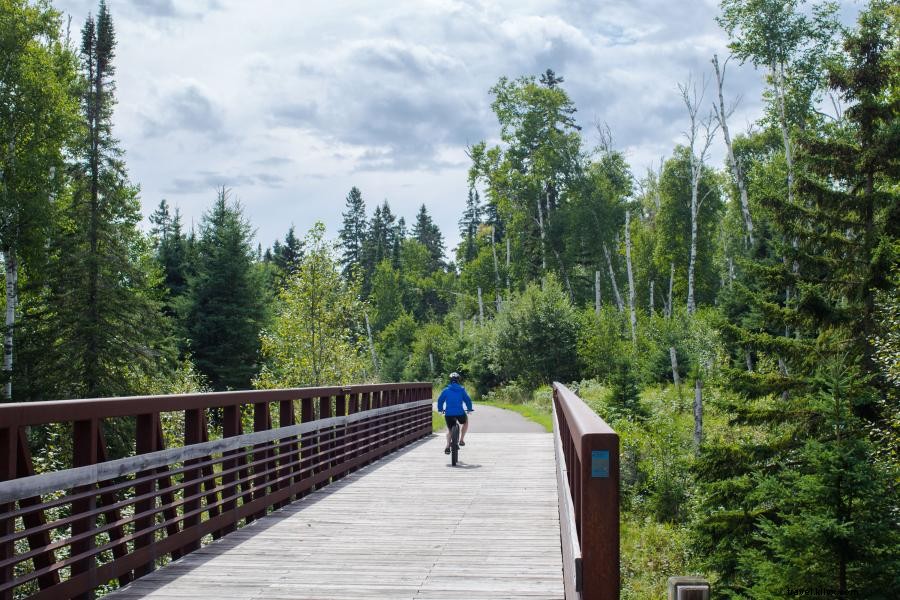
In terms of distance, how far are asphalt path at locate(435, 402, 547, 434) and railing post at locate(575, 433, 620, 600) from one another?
19.6m

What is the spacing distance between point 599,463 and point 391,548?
415cm

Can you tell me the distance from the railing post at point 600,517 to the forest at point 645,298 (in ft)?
19.1

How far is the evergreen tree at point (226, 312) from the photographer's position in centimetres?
3828

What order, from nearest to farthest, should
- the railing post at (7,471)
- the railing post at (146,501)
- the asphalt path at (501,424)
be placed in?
the railing post at (7,471) → the railing post at (146,501) → the asphalt path at (501,424)

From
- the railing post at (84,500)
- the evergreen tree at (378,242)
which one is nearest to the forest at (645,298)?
the railing post at (84,500)

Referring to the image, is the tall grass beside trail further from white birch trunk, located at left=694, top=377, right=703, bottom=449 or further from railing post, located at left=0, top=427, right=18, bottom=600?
railing post, located at left=0, top=427, right=18, bottom=600

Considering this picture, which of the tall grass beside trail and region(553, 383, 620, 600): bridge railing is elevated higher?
region(553, 383, 620, 600): bridge railing

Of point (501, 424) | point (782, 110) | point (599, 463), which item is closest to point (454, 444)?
point (599, 463)

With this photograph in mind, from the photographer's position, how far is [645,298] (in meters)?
61.7

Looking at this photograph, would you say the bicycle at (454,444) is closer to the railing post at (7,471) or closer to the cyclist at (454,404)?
the cyclist at (454,404)

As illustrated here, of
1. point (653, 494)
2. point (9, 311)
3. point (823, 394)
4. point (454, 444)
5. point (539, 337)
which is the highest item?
point (9, 311)

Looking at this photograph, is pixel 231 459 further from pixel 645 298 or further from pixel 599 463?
pixel 645 298

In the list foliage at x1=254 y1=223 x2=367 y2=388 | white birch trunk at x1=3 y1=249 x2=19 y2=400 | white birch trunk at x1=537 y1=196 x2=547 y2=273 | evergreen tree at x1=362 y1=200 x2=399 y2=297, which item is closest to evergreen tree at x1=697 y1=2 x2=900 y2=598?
white birch trunk at x1=3 y1=249 x2=19 y2=400

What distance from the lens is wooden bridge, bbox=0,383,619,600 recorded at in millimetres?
4613
